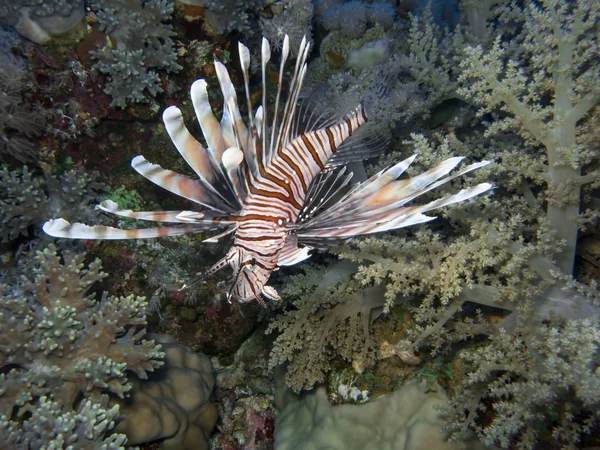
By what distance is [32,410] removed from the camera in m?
2.13

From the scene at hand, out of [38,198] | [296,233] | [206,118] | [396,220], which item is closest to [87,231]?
[206,118]

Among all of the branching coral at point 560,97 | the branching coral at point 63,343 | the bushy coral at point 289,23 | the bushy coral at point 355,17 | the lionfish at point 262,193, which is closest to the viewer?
the lionfish at point 262,193

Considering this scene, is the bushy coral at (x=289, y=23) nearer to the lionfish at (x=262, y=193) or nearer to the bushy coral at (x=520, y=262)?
the lionfish at (x=262, y=193)

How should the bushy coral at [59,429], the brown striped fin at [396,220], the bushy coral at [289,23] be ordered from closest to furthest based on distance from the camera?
the brown striped fin at [396,220]
the bushy coral at [59,429]
the bushy coral at [289,23]

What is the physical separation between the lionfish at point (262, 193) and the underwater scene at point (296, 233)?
13 millimetres

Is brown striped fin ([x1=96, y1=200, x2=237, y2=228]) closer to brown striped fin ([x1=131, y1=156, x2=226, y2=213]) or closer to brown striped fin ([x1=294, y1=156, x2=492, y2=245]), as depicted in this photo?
brown striped fin ([x1=131, y1=156, x2=226, y2=213])

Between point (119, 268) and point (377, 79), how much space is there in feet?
8.78

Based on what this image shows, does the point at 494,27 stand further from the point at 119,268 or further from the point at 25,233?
the point at 25,233

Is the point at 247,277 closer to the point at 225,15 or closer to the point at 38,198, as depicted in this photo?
the point at 38,198

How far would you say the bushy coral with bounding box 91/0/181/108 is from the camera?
2.95 meters

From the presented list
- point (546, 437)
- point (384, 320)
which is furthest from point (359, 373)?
point (546, 437)

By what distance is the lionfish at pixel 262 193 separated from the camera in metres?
1.67

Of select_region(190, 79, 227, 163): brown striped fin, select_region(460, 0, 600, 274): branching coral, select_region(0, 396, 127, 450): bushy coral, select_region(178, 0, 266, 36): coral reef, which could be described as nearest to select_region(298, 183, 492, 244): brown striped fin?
select_region(190, 79, 227, 163): brown striped fin

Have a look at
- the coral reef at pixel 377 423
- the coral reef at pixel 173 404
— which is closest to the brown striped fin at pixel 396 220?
the coral reef at pixel 377 423
